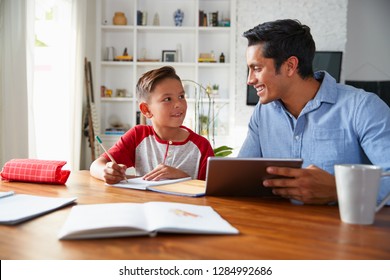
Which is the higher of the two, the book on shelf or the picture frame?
the picture frame

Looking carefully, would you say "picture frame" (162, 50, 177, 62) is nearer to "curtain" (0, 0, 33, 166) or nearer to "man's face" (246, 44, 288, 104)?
"curtain" (0, 0, 33, 166)

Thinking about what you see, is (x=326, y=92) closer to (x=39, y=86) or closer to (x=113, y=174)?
(x=113, y=174)

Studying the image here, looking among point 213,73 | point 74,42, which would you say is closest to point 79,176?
point 74,42

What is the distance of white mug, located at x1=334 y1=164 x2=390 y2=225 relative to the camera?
0.83m

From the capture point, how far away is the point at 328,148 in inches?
58.8

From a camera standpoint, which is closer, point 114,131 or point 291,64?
point 291,64

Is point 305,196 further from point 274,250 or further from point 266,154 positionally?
point 266,154

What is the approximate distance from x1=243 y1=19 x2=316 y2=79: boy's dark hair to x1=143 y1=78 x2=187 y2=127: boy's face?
1.20 feet

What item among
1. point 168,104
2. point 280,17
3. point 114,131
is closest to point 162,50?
point 114,131

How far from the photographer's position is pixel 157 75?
180cm

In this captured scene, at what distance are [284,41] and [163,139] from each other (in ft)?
2.11

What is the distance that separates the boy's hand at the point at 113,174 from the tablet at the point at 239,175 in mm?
336

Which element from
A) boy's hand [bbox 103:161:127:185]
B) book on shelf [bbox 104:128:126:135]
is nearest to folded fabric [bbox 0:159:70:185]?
boy's hand [bbox 103:161:127:185]

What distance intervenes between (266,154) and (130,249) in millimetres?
1076
